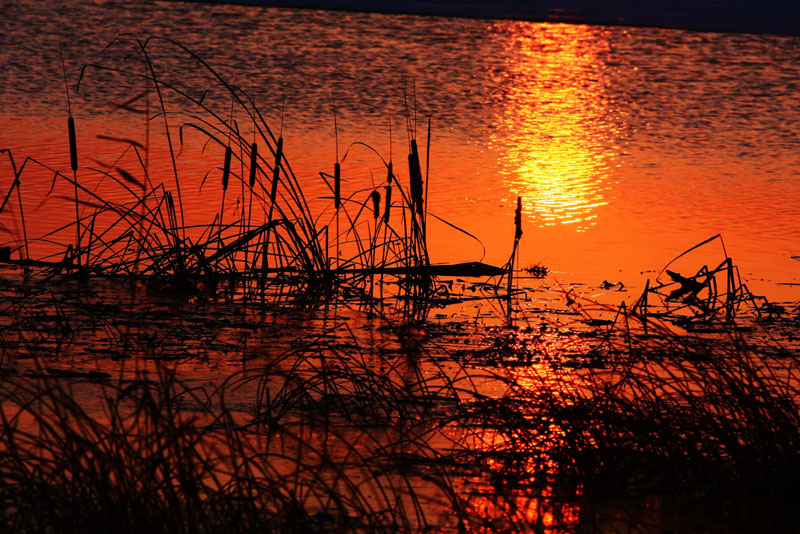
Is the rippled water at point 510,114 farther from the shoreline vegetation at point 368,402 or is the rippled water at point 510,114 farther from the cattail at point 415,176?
the cattail at point 415,176

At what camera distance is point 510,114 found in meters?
13.5

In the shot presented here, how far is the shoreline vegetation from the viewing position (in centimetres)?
325

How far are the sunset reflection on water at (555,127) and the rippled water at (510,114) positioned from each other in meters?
0.03

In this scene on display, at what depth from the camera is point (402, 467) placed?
12.7 feet

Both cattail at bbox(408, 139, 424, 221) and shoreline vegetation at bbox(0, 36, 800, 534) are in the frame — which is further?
cattail at bbox(408, 139, 424, 221)

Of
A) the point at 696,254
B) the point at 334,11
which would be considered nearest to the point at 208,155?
the point at 696,254

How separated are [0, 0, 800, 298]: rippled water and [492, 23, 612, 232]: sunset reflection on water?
3 centimetres

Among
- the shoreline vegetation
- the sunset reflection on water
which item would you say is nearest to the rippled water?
the sunset reflection on water

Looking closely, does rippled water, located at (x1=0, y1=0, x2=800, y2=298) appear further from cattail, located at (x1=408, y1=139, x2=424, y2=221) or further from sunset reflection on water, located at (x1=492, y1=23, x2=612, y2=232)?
cattail, located at (x1=408, y1=139, x2=424, y2=221)

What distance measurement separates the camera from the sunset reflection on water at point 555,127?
30.6 ft

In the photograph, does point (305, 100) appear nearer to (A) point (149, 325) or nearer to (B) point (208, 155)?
(B) point (208, 155)

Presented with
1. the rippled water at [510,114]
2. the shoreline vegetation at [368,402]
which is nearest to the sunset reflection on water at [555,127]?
the rippled water at [510,114]

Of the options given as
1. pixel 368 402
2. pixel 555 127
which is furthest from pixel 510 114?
pixel 368 402

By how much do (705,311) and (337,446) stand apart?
2614mm
